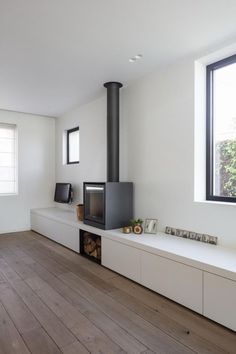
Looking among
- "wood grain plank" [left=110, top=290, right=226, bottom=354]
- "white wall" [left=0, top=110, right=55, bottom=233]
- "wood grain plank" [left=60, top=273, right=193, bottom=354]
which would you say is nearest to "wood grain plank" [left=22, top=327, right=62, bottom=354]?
"wood grain plank" [left=60, top=273, right=193, bottom=354]

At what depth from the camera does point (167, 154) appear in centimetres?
307

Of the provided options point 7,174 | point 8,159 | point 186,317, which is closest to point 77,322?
point 186,317

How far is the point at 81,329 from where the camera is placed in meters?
1.89

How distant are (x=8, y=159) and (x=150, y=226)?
11.5 feet

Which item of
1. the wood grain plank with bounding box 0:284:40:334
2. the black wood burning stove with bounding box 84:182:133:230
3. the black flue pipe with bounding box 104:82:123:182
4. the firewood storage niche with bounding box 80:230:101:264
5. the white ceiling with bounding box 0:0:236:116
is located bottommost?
the wood grain plank with bounding box 0:284:40:334

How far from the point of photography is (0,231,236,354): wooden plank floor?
67.1 inches

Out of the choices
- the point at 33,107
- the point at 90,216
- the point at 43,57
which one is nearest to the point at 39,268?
the point at 90,216

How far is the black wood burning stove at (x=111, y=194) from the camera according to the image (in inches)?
128

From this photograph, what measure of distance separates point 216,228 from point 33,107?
3.97 metres

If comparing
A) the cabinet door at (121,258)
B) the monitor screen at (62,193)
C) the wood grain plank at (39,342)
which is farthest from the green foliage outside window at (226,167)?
the monitor screen at (62,193)

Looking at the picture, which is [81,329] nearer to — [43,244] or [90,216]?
[90,216]

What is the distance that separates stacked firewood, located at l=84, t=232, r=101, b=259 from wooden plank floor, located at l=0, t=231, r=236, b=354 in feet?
1.04

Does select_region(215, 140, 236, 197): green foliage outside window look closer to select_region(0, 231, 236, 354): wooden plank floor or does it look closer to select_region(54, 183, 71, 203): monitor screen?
select_region(0, 231, 236, 354): wooden plank floor

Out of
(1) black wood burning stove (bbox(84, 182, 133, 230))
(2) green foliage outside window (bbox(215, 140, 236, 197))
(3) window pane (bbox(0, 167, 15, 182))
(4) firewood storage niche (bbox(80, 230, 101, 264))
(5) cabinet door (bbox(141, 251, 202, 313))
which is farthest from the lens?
(3) window pane (bbox(0, 167, 15, 182))
